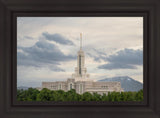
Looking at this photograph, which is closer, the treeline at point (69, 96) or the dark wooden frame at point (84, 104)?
the dark wooden frame at point (84, 104)

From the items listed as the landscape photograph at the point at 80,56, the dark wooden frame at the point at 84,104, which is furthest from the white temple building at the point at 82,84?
the dark wooden frame at the point at 84,104

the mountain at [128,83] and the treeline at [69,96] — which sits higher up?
the mountain at [128,83]

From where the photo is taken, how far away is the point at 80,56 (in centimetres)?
170

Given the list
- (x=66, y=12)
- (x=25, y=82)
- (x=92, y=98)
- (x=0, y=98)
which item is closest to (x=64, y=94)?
(x=92, y=98)


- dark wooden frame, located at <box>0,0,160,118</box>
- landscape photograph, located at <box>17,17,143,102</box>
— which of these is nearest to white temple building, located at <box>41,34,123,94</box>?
landscape photograph, located at <box>17,17,143,102</box>

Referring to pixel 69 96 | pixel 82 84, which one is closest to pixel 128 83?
pixel 82 84

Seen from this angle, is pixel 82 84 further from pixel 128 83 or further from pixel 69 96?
pixel 128 83

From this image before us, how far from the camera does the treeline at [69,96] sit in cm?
168

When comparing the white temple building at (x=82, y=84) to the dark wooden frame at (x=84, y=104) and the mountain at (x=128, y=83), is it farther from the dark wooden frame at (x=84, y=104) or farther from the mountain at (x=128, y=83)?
the dark wooden frame at (x=84, y=104)

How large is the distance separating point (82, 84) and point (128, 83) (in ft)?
1.22

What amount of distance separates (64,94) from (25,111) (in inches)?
12.8

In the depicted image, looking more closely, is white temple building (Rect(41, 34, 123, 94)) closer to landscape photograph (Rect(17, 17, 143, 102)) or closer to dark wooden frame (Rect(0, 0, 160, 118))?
landscape photograph (Rect(17, 17, 143, 102))

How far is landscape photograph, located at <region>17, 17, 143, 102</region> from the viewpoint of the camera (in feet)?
5.51

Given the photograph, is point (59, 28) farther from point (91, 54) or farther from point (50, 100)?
point (50, 100)
